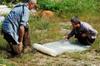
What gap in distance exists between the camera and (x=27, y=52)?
9.60 metres

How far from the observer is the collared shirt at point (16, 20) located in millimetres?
9078

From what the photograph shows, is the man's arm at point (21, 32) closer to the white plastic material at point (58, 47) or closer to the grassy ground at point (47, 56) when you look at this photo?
the grassy ground at point (47, 56)

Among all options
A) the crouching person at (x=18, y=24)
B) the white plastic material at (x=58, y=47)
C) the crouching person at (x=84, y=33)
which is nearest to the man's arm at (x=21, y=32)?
the crouching person at (x=18, y=24)

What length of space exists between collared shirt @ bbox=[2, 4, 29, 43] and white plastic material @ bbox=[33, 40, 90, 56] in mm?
768

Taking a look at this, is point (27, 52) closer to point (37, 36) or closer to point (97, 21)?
point (37, 36)

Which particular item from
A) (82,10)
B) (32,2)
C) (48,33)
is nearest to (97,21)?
(82,10)

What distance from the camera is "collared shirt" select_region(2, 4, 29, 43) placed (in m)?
9.08

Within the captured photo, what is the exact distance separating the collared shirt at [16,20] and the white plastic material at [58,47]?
2.52 feet

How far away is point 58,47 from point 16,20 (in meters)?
1.29

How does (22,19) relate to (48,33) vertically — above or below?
above

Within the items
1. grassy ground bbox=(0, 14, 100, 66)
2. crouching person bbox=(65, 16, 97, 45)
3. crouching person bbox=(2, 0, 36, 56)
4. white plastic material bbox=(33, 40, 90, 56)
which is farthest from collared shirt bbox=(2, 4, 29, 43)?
crouching person bbox=(65, 16, 97, 45)

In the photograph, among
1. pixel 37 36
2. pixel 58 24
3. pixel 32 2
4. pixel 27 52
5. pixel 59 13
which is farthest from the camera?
pixel 59 13

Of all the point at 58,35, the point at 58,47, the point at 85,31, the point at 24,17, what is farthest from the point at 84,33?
the point at 24,17

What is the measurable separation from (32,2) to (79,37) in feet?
5.71
